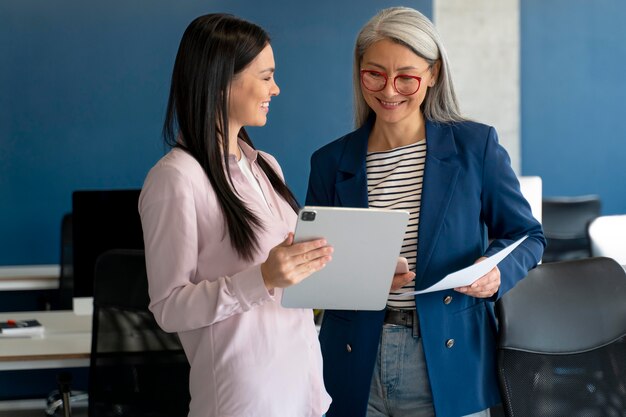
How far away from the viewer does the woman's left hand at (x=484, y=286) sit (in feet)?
6.67

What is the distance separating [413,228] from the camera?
2.12m

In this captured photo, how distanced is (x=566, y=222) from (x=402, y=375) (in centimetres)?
378

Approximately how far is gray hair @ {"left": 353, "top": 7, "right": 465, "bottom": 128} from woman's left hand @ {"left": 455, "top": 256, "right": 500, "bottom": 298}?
1.28 feet

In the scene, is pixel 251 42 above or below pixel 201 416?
above

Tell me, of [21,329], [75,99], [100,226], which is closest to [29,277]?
[75,99]

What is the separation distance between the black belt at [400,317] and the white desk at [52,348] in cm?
161

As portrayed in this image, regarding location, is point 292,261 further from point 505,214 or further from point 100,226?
point 100,226

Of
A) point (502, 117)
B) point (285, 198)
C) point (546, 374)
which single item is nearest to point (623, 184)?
point (502, 117)

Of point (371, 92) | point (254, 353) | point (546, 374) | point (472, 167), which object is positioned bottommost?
point (546, 374)

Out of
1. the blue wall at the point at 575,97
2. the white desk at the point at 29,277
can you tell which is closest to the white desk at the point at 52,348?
the white desk at the point at 29,277

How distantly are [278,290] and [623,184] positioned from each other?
16.8 feet

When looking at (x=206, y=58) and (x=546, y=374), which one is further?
(x=546, y=374)

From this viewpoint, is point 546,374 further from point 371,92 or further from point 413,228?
point 371,92

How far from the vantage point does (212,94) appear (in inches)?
74.4
